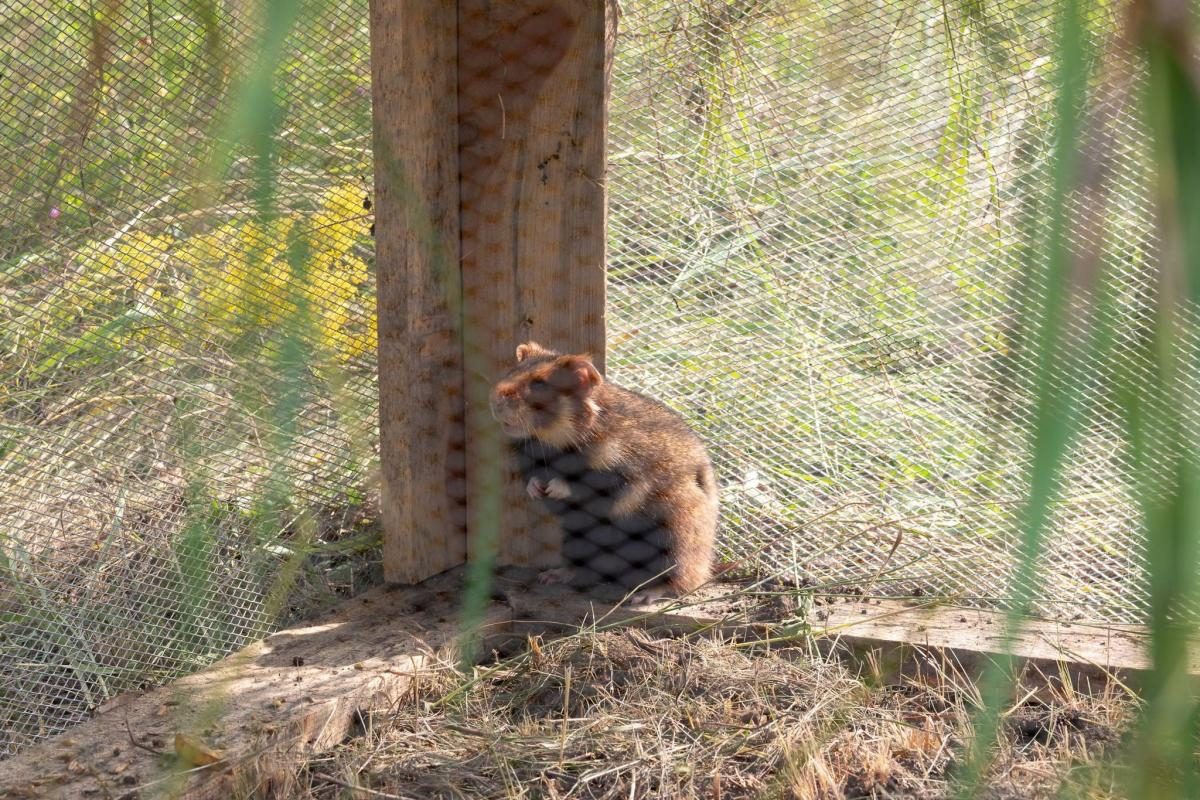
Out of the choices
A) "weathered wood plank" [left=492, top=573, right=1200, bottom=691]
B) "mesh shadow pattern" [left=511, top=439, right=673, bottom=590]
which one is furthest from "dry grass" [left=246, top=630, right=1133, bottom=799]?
"mesh shadow pattern" [left=511, top=439, right=673, bottom=590]

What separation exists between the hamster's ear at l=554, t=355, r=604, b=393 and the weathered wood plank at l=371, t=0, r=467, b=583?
220mm

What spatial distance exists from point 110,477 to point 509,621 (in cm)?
81

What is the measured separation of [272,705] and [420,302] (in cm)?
77

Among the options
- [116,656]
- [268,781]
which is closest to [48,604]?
[116,656]

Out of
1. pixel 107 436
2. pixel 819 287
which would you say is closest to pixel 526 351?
pixel 819 287

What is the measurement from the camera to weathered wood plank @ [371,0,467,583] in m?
2.15

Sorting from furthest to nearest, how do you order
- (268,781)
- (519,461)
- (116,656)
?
(519,461), (116,656), (268,781)

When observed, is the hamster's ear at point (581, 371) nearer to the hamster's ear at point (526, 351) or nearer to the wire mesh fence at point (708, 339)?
the hamster's ear at point (526, 351)

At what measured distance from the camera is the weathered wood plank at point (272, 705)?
1663mm

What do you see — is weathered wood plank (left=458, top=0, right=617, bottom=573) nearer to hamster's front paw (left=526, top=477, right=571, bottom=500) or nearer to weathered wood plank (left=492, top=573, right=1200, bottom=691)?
hamster's front paw (left=526, top=477, right=571, bottom=500)

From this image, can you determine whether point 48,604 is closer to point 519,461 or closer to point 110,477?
point 110,477

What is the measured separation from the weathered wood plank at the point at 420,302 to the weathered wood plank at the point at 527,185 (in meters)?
0.04

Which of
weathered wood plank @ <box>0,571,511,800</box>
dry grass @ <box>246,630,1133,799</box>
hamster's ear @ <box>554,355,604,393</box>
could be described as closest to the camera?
weathered wood plank @ <box>0,571,511,800</box>

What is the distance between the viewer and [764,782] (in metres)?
1.80
